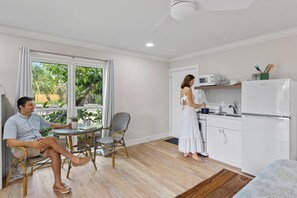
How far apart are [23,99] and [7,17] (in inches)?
48.9

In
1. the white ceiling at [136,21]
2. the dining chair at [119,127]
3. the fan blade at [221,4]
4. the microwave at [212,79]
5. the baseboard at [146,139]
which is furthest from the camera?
the baseboard at [146,139]

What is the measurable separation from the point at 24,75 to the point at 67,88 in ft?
2.54

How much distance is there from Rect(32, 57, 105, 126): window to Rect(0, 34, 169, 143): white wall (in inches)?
10.9

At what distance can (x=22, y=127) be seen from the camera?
2.28 metres

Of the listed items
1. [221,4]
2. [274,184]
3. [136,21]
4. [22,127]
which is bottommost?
[274,184]

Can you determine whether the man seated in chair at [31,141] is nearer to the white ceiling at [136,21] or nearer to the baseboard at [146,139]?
the white ceiling at [136,21]

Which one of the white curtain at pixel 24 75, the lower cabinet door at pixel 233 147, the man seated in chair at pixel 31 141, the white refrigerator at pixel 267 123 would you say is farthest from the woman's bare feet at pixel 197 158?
the white curtain at pixel 24 75

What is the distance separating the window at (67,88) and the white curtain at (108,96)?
211 millimetres

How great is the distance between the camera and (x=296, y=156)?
2.31 m

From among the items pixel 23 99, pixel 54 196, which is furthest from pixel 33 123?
pixel 54 196

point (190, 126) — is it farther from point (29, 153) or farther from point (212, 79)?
point (29, 153)

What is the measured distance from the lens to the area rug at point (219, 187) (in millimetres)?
1496

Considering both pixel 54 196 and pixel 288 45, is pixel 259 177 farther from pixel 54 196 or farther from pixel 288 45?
pixel 288 45

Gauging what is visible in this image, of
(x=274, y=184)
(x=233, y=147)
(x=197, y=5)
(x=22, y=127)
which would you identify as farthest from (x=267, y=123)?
(x=22, y=127)
